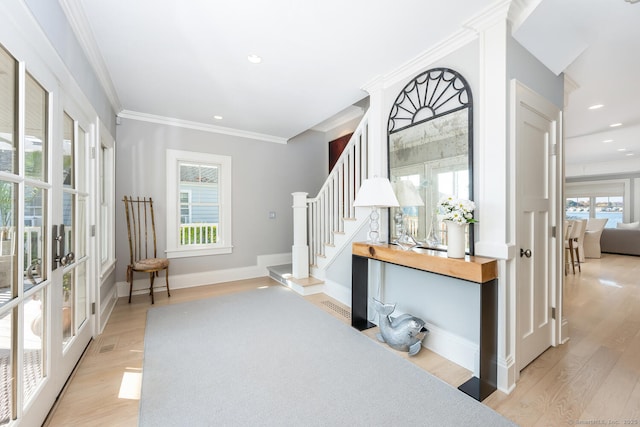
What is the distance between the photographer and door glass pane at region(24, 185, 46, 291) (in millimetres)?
1352

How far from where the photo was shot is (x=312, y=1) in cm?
174

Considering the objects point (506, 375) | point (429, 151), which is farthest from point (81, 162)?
point (506, 375)

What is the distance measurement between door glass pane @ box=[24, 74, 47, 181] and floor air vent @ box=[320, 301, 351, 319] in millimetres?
2682

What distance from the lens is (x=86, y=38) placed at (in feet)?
6.70

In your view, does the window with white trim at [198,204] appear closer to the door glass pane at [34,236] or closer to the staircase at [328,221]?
the staircase at [328,221]

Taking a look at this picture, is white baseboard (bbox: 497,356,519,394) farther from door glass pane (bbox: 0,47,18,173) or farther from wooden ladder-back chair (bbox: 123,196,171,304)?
wooden ladder-back chair (bbox: 123,196,171,304)

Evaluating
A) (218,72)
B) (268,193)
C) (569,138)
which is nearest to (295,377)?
(218,72)

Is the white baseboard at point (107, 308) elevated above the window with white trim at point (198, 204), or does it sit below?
below

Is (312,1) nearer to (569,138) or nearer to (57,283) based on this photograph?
(57,283)

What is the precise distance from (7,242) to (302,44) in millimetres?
2159

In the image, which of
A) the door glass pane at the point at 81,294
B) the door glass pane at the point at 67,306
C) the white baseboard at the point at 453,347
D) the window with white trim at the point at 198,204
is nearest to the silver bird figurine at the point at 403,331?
the white baseboard at the point at 453,347

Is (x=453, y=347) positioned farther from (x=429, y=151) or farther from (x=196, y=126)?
(x=196, y=126)

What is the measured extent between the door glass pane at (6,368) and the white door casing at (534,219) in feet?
9.00

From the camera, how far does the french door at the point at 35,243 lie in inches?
46.9
